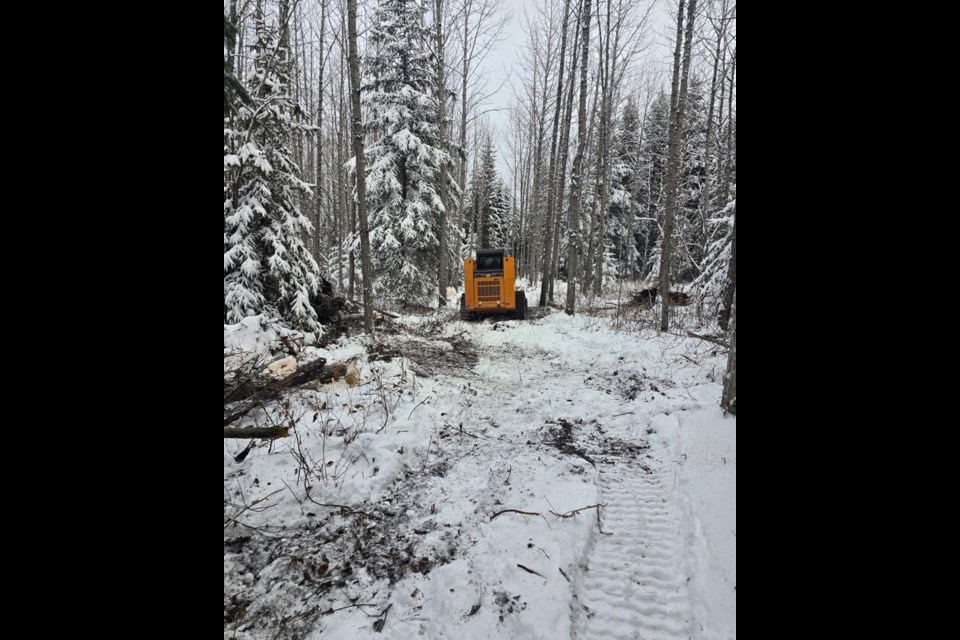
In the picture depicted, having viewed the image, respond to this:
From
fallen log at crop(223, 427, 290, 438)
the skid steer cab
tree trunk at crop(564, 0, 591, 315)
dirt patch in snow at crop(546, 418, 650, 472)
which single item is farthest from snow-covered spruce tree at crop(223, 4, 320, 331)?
tree trunk at crop(564, 0, 591, 315)

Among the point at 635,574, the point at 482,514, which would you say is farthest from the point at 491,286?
the point at 635,574

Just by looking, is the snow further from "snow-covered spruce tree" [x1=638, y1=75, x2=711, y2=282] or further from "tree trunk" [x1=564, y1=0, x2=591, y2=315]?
"snow-covered spruce tree" [x1=638, y1=75, x2=711, y2=282]

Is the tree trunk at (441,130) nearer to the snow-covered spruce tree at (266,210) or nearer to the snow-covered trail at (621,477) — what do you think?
the snow-covered spruce tree at (266,210)

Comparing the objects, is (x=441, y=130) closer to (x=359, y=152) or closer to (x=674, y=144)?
(x=359, y=152)

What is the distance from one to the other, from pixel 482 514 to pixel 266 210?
23.8 feet

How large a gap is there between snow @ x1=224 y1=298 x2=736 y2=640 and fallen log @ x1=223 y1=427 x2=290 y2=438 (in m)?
0.15

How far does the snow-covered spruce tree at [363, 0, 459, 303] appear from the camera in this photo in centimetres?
1393

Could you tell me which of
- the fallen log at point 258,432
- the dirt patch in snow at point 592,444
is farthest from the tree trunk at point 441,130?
the fallen log at point 258,432

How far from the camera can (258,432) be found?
11.6ft
